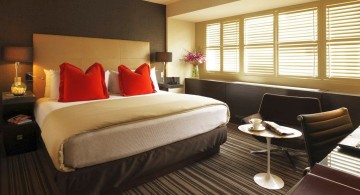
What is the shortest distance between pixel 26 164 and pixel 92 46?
7.07ft

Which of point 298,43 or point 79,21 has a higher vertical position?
point 79,21

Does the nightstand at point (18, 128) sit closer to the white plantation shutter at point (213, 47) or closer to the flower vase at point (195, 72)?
the flower vase at point (195, 72)

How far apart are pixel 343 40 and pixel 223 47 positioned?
2.26 meters

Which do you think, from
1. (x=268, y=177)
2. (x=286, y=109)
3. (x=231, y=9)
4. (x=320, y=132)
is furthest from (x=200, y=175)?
(x=231, y=9)

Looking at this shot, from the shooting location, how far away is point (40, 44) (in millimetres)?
3576

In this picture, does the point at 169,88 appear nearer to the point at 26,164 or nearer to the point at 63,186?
the point at 26,164

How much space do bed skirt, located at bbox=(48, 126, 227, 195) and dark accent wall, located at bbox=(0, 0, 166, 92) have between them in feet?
8.33

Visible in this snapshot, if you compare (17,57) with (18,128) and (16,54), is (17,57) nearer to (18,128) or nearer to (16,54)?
(16,54)

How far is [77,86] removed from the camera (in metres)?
3.10

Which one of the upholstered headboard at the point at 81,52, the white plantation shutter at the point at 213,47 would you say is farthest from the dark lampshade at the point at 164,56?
the white plantation shutter at the point at 213,47

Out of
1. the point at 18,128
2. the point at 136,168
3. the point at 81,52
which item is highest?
the point at 81,52

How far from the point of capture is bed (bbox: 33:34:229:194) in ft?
6.15

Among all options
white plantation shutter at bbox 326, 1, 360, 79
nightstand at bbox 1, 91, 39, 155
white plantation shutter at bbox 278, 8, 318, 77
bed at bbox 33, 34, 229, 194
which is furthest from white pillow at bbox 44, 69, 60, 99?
white plantation shutter at bbox 326, 1, 360, 79

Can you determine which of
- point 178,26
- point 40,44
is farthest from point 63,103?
point 178,26
